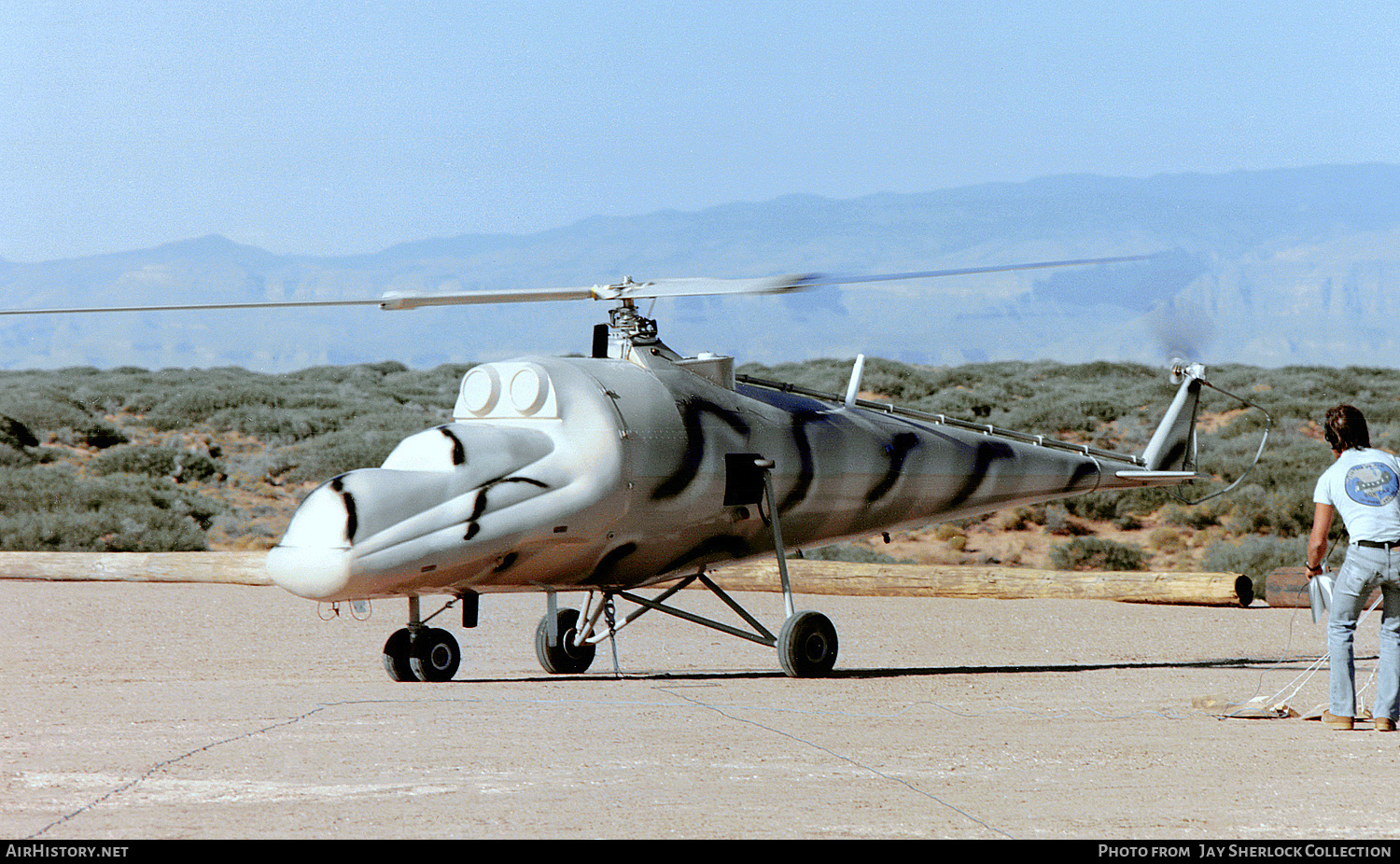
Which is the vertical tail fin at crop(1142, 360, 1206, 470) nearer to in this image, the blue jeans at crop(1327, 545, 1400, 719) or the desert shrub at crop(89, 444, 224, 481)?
the blue jeans at crop(1327, 545, 1400, 719)

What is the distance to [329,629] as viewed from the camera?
55.6ft

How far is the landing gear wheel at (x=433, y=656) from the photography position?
11883mm

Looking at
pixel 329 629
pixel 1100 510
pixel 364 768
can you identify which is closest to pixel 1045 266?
pixel 364 768

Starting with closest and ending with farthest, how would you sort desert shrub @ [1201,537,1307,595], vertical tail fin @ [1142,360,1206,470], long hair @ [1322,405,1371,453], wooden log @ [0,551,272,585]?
long hair @ [1322,405,1371,453]
vertical tail fin @ [1142,360,1206,470]
wooden log @ [0,551,272,585]
desert shrub @ [1201,537,1307,595]

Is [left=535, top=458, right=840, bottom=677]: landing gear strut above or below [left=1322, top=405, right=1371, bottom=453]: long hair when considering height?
below

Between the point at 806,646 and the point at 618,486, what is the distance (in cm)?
215

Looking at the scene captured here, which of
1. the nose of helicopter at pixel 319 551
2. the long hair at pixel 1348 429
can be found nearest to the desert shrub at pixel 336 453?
the nose of helicopter at pixel 319 551

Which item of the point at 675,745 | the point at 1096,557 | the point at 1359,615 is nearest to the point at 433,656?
the point at 675,745

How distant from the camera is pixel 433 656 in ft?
39.2

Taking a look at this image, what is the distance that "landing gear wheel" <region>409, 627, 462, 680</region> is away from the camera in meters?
11.9

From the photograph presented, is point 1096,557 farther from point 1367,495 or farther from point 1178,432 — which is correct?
point 1367,495

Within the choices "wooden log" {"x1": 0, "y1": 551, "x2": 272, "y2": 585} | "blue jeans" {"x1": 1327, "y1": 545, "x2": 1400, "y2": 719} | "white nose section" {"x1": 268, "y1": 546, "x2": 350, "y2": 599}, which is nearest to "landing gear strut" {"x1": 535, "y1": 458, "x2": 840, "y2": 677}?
"white nose section" {"x1": 268, "y1": 546, "x2": 350, "y2": 599}

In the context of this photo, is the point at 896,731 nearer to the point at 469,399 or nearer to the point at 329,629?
the point at 469,399

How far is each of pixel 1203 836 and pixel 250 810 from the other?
3916mm
